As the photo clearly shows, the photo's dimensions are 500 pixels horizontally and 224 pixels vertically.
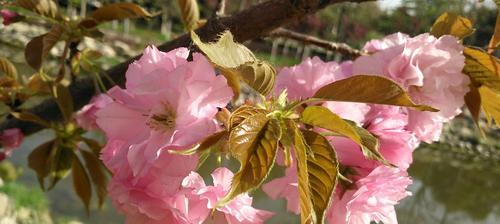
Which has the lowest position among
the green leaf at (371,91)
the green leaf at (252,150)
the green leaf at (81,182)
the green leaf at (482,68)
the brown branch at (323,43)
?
the green leaf at (81,182)

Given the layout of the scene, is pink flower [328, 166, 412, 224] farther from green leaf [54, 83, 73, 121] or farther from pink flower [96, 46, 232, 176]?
green leaf [54, 83, 73, 121]

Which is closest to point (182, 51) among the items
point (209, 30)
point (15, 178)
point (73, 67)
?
point (209, 30)

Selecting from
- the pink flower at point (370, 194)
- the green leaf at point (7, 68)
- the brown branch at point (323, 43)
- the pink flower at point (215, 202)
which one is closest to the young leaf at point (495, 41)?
the brown branch at point (323, 43)

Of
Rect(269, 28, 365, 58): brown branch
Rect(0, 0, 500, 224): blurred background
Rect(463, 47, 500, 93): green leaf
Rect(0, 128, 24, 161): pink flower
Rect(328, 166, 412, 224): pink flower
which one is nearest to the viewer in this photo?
Rect(328, 166, 412, 224): pink flower

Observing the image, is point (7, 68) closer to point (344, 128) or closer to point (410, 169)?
point (344, 128)

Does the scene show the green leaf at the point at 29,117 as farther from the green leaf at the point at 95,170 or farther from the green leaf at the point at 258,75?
the green leaf at the point at 258,75

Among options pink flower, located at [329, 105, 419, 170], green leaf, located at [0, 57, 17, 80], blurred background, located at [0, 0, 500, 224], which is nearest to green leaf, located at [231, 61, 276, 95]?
pink flower, located at [329, 105, 419, 170]
